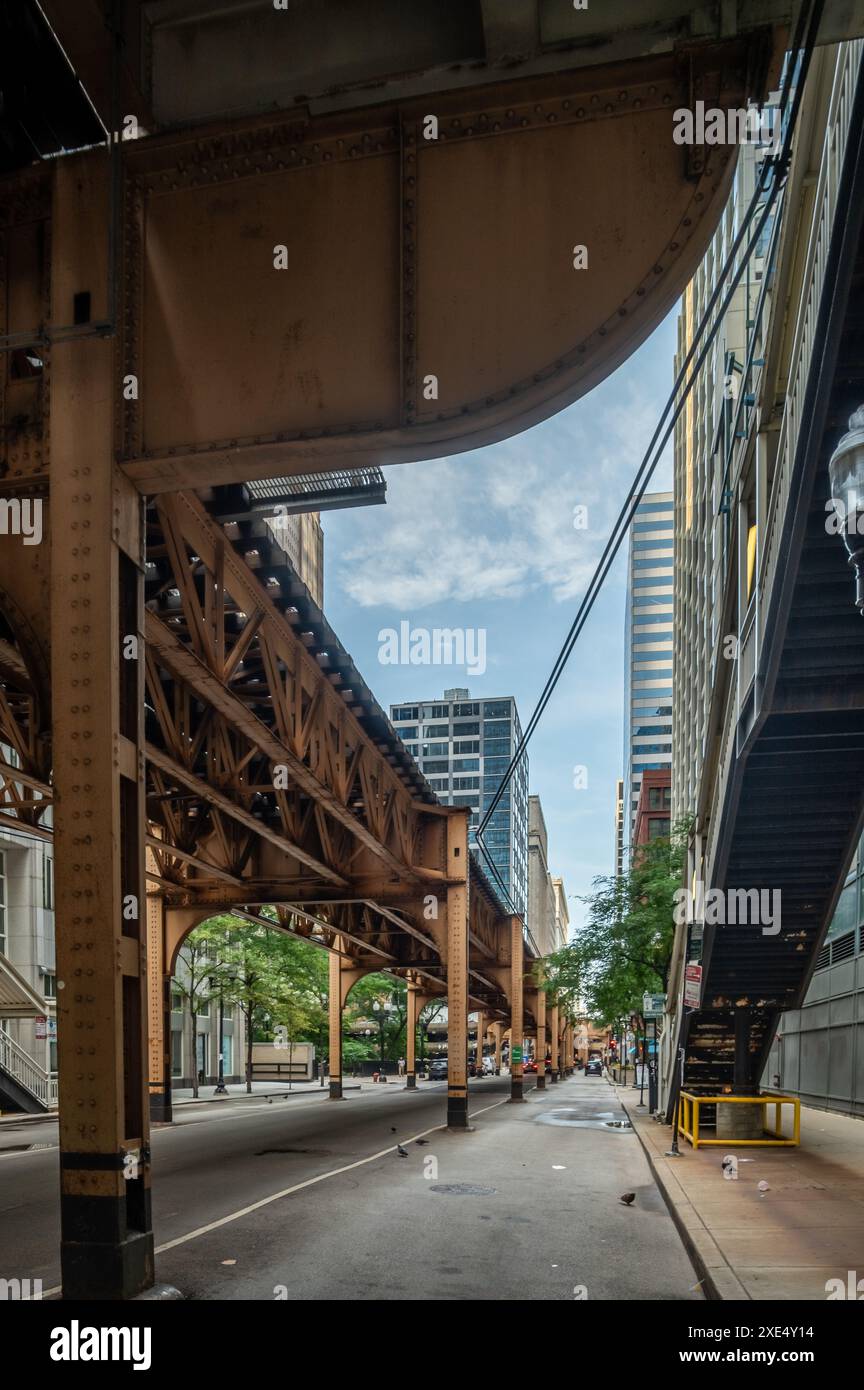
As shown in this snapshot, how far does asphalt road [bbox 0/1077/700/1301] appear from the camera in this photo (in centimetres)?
892

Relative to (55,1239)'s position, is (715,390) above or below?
above

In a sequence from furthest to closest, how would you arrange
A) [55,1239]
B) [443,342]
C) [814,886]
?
[814,886]
[55,1239]
[443,342]

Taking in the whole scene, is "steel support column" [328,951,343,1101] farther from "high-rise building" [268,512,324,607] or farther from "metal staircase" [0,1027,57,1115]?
"high-rise building" [268,512,324,607]

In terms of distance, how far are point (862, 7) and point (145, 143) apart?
5.12 m

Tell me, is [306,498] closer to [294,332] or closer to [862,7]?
[294,332]

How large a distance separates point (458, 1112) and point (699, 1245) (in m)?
16.2

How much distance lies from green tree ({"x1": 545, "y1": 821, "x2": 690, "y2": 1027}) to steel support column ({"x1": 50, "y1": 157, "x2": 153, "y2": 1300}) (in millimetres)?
23461

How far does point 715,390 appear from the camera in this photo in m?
54.9

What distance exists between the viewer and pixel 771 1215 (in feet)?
37.7

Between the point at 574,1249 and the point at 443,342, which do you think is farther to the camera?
the point at 574,1249

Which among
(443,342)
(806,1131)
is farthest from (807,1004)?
(443,342)

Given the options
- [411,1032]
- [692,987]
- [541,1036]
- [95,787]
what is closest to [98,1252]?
[95,787]

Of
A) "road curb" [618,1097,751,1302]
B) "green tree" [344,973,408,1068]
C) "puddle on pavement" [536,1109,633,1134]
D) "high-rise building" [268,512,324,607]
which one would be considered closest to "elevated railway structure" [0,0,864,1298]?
"road curb" [618,1097,751,1302]

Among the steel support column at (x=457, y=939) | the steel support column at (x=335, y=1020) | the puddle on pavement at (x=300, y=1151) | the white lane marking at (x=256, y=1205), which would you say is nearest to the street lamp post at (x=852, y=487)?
the white lane marking at (x=256, y=1205)
